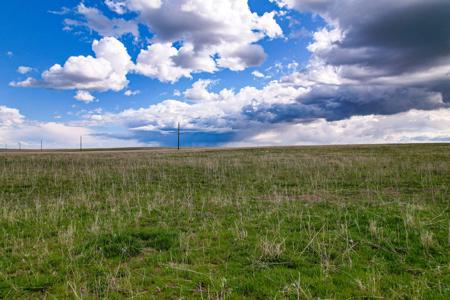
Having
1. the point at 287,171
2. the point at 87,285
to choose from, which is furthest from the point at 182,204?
the point at 287,171

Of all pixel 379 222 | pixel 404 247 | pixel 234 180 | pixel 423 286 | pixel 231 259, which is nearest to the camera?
pixel 423 286

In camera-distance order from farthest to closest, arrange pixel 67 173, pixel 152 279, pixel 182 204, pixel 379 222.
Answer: pixel 67 173 < pixel 182 204 < pixel 379 222 < pixel 152 279

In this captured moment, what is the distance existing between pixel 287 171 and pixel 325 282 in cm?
1812

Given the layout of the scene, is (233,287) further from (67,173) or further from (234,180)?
(67,173)

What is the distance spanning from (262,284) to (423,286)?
9.73 feet

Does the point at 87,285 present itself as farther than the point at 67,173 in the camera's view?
No

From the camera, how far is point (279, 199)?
44.1 feet

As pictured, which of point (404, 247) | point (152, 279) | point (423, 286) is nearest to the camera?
point (423, 286)

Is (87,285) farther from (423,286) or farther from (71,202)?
(71,202)

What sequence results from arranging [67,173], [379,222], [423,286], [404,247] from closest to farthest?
1. [423,286]
2. [404,247]
3. [379,222]
4. [67,173]

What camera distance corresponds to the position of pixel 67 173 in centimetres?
2291

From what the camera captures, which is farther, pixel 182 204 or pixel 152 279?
pixel 182 204

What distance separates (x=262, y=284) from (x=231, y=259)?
4.57 ft

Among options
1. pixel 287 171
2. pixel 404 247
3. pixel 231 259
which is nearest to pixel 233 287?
pixel 231 259
